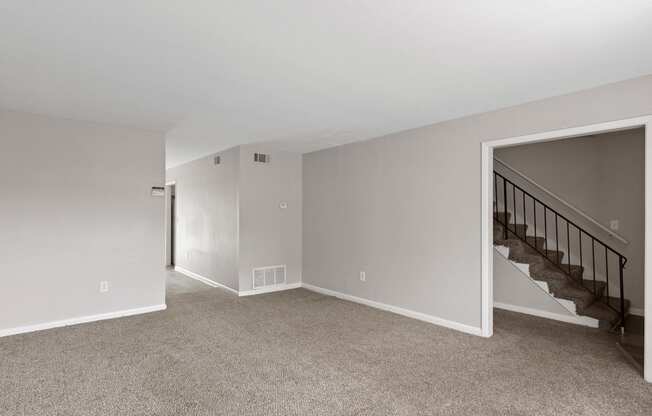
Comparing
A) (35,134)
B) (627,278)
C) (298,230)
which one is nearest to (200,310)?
(298,230)

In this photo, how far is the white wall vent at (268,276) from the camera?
597cm

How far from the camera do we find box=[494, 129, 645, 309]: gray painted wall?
15.0ft

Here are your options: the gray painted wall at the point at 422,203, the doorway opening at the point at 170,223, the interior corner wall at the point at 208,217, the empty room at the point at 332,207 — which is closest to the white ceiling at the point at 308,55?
the empty room at the point at 332,207

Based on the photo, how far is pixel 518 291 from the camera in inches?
196

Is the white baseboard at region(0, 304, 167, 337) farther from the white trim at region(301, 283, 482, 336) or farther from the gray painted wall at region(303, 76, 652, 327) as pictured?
the gray painted wall at region(303, 76, 652, 327)

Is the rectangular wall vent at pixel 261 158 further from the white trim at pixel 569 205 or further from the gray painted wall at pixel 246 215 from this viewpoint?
the white trim at pixel 569 205

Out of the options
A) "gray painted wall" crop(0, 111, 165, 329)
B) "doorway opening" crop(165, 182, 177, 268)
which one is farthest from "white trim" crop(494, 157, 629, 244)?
"doorway opening" crop(165, 182, 177, 268)

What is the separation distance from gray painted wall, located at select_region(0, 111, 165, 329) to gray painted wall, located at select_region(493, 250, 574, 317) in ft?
14.9

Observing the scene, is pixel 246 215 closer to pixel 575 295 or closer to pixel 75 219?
pixel 75 219

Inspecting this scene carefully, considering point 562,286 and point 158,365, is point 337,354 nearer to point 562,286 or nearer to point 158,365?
point 158,365

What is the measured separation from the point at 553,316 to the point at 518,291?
49cm

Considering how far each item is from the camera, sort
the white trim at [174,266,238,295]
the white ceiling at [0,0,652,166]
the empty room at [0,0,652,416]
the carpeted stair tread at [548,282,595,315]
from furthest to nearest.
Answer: the white trim at [174,266,238,295], the carpeted stair tread at [548,282,595,315], the empty room at [0,0,652,416], the white ceiling at [0,0,652,166]

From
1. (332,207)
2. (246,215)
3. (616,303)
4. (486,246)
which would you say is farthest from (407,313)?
(246,215)

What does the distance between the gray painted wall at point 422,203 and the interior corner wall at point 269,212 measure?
471mm
